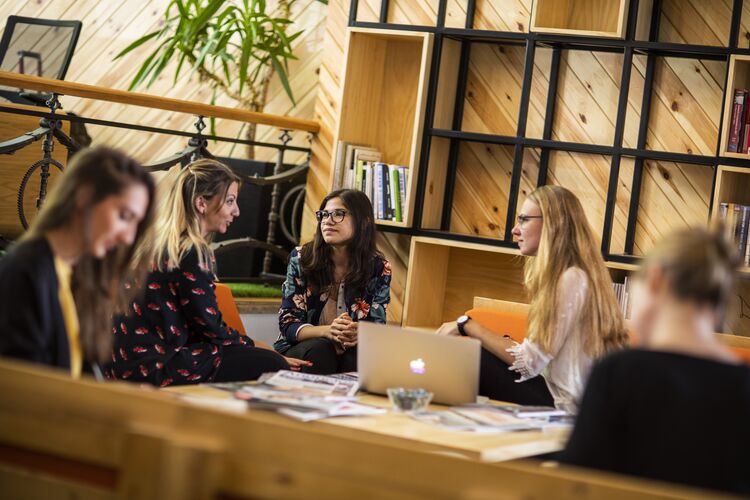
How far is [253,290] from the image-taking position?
531 cm

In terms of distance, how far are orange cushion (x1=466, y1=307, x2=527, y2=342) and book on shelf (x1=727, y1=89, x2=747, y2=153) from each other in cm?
108

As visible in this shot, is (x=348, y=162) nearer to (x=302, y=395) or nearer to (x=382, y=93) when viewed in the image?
(x=382, y=93)

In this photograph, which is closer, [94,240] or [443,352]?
[94,240]

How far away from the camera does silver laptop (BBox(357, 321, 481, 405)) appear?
2.77m

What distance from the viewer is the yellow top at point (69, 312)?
200cm

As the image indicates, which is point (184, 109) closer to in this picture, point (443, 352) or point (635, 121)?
point (635, 121)

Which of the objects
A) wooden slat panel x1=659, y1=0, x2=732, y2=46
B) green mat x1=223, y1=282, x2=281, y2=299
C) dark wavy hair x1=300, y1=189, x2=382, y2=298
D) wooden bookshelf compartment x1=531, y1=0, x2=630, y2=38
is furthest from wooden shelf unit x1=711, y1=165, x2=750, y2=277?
green mat x1=223, y1=282, x2=281, y2=299

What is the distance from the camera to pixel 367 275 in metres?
4.09

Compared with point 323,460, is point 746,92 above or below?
above

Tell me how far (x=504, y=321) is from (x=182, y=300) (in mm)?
1368

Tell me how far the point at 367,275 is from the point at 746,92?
167cm

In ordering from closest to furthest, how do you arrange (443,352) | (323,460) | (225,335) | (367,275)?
1. (323,460)
2. (443,352)
3. (225,335)
4. (367,275)

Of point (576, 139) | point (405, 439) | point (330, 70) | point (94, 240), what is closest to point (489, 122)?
point (576, 139)

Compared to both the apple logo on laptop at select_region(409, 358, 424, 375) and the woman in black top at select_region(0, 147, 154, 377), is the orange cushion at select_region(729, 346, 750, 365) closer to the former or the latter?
the apple logo on laptop at select_region(409, 358, 424, 375)
